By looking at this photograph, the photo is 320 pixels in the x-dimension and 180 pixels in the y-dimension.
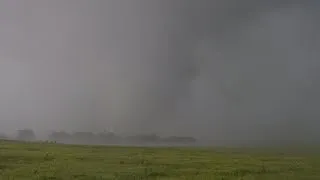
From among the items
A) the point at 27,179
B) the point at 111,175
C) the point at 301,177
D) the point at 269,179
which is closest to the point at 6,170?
the point at 27,179

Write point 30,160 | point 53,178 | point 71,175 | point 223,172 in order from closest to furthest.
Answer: point 53,178 < point 71,175 < point 223,172 < point 30,160

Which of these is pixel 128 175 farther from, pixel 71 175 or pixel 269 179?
pixel 269 179

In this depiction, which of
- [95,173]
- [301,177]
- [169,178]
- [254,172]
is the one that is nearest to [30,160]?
[95,173]

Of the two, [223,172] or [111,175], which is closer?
[111,175]

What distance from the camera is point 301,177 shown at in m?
72.9

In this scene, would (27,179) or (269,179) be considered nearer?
(27,179)

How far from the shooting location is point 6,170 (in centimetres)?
7169

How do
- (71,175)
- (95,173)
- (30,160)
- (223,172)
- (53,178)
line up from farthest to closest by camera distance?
(30,160), (223,172), (95,173), (71,175), (53,178)

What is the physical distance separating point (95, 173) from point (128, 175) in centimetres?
739

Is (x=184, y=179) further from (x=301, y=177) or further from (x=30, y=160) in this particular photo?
(x=30, y=160)

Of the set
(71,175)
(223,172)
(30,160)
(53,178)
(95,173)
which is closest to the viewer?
(53,178)

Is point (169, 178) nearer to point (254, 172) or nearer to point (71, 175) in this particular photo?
point (71, 175)

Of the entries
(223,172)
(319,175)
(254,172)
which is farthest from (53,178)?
(319,175)

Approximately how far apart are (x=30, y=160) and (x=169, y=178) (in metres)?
40.1
